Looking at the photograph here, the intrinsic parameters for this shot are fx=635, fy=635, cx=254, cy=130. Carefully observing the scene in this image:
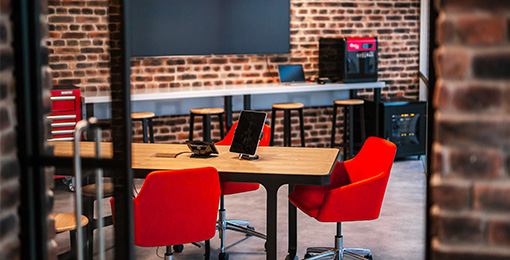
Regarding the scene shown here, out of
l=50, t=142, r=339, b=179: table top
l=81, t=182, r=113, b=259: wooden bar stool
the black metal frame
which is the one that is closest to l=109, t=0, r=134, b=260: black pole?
the black metal frame

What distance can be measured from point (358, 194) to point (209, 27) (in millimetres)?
4099

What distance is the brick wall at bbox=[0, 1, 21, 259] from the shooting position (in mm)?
1817

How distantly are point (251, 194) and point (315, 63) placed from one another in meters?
Result: 2.64

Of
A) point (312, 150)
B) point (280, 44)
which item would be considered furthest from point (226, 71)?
point (312, 150)

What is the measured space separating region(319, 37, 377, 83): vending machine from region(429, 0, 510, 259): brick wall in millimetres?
6405

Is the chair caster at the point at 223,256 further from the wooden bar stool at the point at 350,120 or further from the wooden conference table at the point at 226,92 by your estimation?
the wooden bar stool at the point at 350,120

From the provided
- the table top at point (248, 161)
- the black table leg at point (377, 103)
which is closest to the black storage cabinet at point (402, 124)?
the black table leg at point (377, 103)

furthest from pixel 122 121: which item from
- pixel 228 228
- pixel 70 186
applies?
pixel 70 186

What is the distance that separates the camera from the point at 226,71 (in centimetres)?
777

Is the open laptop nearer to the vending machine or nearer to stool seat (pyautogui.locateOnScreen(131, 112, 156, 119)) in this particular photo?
the vending machine

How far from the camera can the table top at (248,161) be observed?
3656 mm

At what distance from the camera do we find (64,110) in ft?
19.6

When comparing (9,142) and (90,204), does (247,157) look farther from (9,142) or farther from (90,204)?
(9,142)

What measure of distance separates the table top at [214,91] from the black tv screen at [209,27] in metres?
0.42
